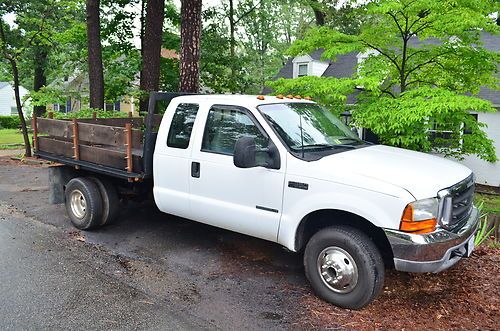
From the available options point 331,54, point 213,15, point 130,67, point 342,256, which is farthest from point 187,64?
point 213,15

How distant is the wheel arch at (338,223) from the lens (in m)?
4.13

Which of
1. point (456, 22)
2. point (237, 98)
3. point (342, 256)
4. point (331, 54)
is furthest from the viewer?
point (331, 54)

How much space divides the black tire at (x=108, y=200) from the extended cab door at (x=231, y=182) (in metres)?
1.78

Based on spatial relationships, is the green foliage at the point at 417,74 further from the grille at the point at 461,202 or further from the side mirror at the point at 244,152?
the side mirror at the point at 244,152

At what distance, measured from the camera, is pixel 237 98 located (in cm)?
501

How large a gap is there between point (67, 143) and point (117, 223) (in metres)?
1.45

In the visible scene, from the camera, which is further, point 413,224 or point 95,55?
point 95,55

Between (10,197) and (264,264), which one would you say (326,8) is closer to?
(10,197)

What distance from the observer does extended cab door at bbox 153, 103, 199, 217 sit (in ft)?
16.8

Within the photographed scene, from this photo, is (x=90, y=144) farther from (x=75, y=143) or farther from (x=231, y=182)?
(x=231, y=182)

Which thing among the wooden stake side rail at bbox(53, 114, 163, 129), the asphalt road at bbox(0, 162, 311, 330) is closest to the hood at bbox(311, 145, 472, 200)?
the asphalt road at bbox(0, 162, 311, 330)

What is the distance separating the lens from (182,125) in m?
5.25

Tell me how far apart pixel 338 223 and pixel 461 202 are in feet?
3.81

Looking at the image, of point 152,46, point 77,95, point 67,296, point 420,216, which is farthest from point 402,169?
point 77,95
